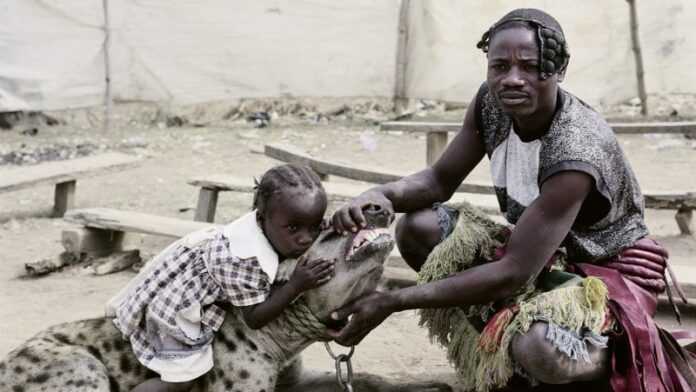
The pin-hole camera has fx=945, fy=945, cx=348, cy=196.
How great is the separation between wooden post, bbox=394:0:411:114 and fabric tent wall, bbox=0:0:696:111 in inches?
2.4

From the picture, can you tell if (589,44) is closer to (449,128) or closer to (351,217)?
(449,128)

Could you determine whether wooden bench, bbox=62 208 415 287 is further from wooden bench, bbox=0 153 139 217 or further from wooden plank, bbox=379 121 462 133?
wooden plank, bbox=379 121 462 133

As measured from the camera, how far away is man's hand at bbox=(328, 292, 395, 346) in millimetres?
3203

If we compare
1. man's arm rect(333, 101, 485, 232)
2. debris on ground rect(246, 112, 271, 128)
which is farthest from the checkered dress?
debris on ground rect(246, 112, 271, 128)

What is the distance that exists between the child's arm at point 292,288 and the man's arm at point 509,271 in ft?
0.63

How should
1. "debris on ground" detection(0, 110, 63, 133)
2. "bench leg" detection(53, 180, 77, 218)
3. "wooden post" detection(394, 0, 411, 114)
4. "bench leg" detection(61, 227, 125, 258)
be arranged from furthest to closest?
"wooden post" detection(394, 0, 411, 114) < "debris on ground" detection(0, 110, 63, 133) < "bench leg" detection(53, 180, 77, 218) < "bench leg" detection(61, 227, 125, 258)

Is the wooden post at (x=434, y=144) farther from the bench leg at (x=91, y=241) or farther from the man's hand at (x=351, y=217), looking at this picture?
the man's hand at (x=351, y=217)

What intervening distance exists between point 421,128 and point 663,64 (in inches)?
185

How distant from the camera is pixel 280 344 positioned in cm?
340

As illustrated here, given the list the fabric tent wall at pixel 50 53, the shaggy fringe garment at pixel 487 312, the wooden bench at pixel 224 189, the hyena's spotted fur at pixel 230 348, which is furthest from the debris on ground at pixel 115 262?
the fabric tent wall at pixel 50 53

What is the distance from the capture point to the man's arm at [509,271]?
3.16 m

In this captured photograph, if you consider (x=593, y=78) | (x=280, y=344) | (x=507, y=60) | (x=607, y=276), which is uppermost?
(x=593, y=78)

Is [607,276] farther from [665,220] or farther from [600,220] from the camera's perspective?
[665,220]

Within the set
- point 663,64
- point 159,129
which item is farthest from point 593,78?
point 159,129
